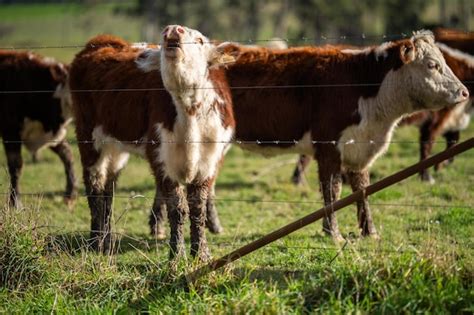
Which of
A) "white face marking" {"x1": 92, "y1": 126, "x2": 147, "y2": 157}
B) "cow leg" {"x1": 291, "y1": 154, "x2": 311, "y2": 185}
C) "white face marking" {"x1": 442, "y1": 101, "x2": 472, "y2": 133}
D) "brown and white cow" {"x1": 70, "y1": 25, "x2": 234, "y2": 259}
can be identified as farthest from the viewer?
"white face marking" {"x1": 442, "y1": 101, "x2": 472, "y2": 133}

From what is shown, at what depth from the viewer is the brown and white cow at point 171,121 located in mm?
6410

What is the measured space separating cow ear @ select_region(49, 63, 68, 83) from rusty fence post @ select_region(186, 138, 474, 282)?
22.0 feet

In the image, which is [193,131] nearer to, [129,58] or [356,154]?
[129,58]

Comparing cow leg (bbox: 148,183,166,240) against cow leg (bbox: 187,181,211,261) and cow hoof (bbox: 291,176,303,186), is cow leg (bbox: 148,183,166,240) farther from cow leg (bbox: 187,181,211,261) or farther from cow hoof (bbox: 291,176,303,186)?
cow hoof (bbox: 291,176,303,186)

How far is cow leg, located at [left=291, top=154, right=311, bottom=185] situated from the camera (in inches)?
451

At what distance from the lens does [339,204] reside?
5441mm

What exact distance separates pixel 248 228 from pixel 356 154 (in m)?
1.73

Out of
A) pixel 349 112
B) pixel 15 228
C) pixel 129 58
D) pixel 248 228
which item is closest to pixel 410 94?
pixel 349 112

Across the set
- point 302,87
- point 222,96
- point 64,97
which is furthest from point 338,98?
point 64,97

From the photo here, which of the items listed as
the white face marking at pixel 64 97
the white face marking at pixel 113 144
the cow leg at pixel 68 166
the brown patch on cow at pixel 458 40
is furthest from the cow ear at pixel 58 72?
the brown patch on cow at pixel 458 40

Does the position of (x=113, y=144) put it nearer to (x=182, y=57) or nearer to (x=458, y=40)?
(x=182, y=57)

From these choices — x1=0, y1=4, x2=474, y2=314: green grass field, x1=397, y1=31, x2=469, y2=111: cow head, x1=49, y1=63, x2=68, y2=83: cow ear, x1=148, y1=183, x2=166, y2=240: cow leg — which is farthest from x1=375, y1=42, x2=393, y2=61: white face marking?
x1=49, y1=63, x2=68, y2=83: cow ear

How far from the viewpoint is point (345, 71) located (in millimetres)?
8383

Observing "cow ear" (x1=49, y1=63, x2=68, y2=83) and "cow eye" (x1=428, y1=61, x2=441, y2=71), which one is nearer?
"cow eye" (x1=428, y1=61, x2=441, y2=71)
